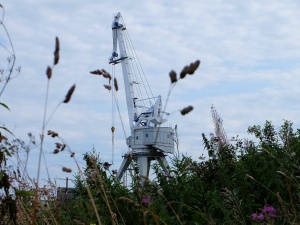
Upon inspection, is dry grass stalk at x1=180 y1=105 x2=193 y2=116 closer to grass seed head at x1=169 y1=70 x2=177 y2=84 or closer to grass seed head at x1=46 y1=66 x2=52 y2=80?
grass seed head at x1=169 y1=70 x2=177 y2=84

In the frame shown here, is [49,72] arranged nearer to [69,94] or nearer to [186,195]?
[69,94]

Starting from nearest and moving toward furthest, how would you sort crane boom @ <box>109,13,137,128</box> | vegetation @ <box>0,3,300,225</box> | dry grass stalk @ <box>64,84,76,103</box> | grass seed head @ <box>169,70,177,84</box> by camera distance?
grass seed head @ <box>169,70,177,84</box> < dry grass stalk @ <box>64,84,76,103</box> < vegetation @ <box>0,3,300,225</box> < crane boom @ <box>109,13,137,128</box>

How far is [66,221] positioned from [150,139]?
23.6m

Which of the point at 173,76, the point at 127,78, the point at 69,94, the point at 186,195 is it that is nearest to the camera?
the point at 173,76

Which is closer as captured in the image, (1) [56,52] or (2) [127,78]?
(1) [56,52]

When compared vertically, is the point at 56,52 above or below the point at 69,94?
above

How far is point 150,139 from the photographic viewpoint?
27.8 metres

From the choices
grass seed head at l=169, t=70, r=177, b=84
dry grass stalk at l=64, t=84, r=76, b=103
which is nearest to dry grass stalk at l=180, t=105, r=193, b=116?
grass seed head at l=169, t=70, r=177, b=84

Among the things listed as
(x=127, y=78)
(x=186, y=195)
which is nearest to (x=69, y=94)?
(x=186, y=195)

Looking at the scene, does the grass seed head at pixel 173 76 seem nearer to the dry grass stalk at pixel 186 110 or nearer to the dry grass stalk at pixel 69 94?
the dry grass stalk at pixel 186 110

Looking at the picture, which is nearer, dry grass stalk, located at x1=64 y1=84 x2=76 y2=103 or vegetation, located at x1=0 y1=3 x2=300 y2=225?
dry grass stalk, located at x1=64 y1=84 x2=76 y2=103

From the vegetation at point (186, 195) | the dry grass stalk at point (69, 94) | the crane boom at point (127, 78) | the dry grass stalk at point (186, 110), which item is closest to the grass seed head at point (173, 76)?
the dry grass stalk at point (186, 110)

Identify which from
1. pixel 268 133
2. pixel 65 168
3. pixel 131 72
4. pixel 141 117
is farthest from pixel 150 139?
pixel 65 168

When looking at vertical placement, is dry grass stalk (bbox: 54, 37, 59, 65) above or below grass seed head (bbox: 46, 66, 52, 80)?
above
